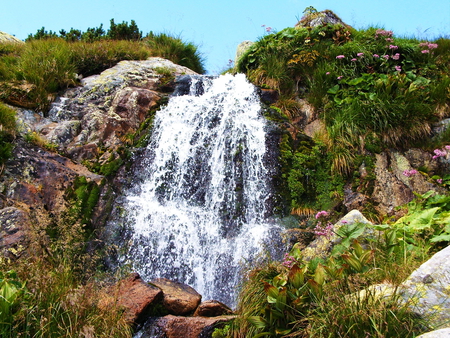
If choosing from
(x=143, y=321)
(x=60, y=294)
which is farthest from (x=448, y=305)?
(x=60, y=294)

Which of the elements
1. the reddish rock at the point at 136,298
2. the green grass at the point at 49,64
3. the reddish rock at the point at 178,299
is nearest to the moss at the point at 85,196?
the reddish rock at the point at 136,298

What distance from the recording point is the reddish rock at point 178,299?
374 cm

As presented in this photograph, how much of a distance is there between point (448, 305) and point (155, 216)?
428 centimetres

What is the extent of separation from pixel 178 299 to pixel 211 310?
1.26 feet

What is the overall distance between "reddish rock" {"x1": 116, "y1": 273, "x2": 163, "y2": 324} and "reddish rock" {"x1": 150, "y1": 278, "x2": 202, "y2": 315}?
119 mm

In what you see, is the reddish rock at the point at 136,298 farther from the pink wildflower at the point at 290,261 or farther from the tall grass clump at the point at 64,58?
the tall grass clump at the point at 64,58

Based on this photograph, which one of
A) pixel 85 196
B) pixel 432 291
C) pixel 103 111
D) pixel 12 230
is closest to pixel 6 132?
pixel 85 196

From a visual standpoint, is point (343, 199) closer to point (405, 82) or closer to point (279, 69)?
point (405, 82)

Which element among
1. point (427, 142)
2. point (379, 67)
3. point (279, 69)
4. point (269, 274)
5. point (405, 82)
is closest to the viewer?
point (269, 274)

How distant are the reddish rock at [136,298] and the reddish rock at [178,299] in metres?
0.12

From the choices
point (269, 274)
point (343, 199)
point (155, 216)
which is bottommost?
point (269, 274)

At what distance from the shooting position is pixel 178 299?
3781 mm

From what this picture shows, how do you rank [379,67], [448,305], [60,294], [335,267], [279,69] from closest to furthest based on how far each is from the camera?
1. [448,305]
2. [60,294]
3. [335,267]
4. [379,67]
5. [279,69]

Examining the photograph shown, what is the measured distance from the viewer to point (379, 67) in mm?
7777
